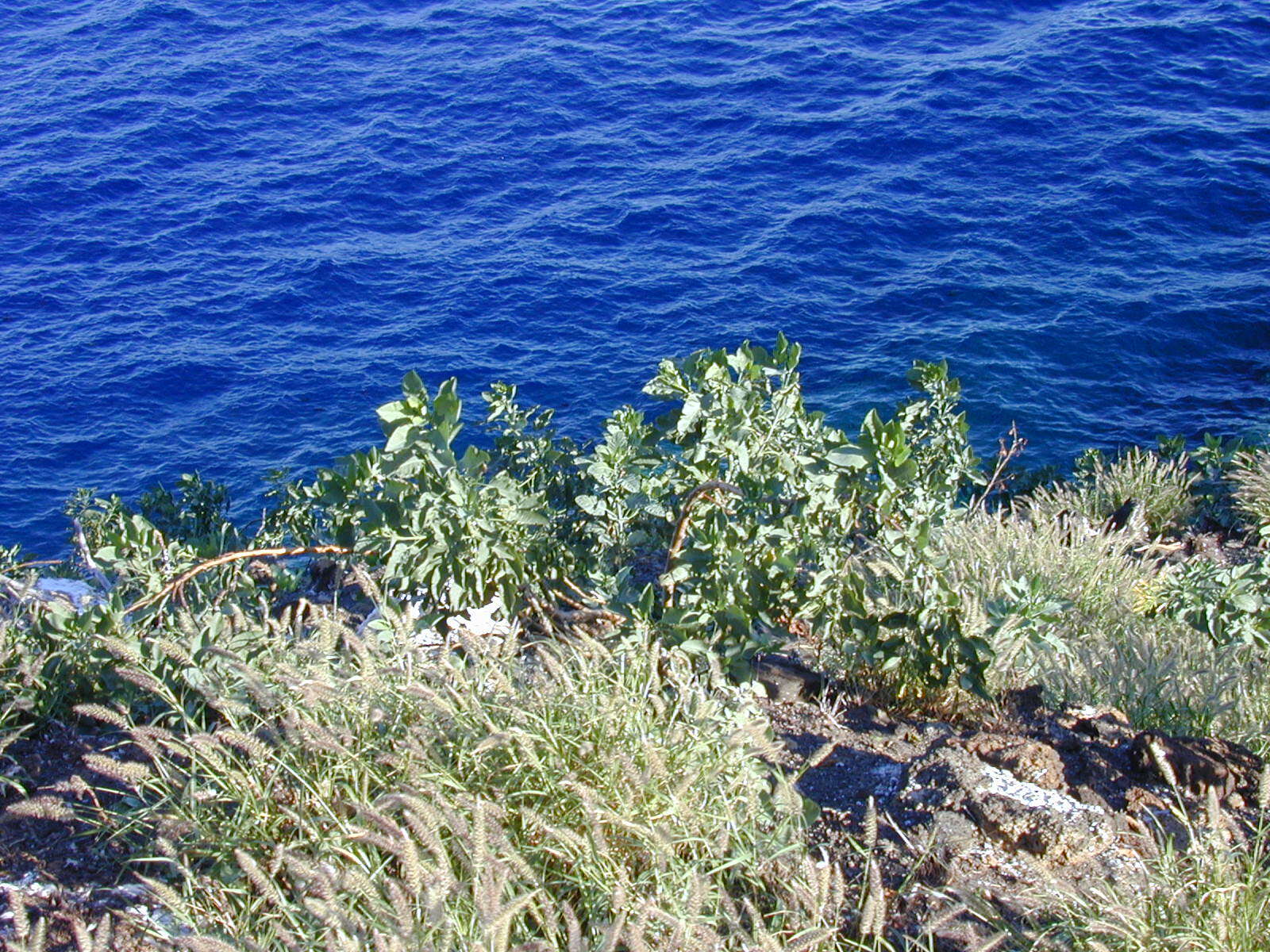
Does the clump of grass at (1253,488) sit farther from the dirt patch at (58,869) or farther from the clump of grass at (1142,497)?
the dirt patch at (58,869)

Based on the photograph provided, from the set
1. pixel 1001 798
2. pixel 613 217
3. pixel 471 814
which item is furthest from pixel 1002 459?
pixel 613 217

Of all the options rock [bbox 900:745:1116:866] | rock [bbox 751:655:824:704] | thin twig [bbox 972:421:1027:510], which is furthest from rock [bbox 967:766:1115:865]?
thin twig [bbox 972:421:1027:510]

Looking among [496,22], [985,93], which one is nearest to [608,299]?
[985,93]

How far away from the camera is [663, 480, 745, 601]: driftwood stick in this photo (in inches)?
201

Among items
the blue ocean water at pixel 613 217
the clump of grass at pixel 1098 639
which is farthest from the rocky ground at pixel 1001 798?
the blue ocean water at pixel 613 217

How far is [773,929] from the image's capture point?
3547 mm

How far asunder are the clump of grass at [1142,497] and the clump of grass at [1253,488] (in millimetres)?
386

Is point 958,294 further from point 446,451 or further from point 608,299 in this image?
point 446,451

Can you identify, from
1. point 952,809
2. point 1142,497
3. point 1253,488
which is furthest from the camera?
point 1142,497

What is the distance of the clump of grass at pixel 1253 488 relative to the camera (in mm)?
10398

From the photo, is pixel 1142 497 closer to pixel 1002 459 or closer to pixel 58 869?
pixel 1002 459

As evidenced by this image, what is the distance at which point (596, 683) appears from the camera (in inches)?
168

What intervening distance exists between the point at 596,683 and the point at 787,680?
5.33 feet

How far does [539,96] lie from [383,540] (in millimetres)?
23808
